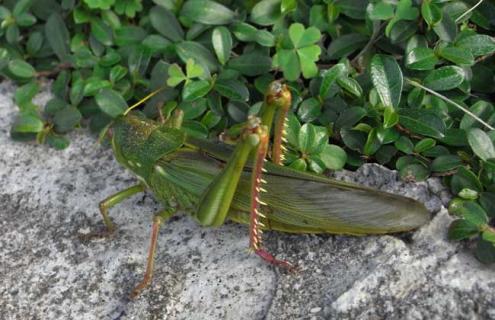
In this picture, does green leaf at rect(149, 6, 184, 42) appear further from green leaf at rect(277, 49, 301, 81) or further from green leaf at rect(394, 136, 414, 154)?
green leaf at rect(394, 136, 414, 154)

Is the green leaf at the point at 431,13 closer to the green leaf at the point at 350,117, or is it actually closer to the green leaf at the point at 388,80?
the green leaf at the point at 388,80

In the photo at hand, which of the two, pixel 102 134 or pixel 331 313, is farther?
pixel 102 134

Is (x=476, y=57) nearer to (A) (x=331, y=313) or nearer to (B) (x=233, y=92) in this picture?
(B) (x=233, y=92)

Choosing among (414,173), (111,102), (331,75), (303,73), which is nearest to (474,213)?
(414,173)

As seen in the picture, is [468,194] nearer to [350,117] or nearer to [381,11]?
[350,117]

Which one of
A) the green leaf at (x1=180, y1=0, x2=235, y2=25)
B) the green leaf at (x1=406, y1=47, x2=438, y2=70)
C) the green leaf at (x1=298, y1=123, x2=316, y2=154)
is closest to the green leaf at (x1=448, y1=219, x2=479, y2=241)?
the green leaf at (x1=298, y1=123, x2=316, y2=154)

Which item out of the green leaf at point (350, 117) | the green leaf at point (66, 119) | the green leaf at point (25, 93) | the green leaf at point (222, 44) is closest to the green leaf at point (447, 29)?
the green leaf at point (350, 117)

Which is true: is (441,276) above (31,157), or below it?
above

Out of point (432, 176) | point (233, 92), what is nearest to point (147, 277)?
point (233, 92)
